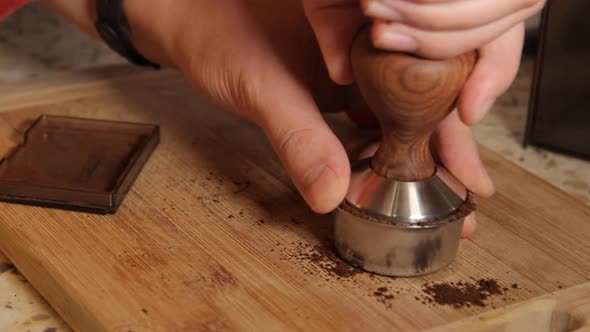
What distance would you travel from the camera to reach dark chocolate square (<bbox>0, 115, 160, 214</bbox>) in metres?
0.92

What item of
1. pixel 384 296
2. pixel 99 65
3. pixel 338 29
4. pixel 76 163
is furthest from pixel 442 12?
pixel 99 65

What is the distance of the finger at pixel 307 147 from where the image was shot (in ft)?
2.63

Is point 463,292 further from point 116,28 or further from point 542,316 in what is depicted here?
point 116,28

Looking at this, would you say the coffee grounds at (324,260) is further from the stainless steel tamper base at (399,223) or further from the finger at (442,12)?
the finger at (442,12)

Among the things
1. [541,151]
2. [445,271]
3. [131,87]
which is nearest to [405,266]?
[445,271]

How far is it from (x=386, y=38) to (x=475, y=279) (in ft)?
0.93

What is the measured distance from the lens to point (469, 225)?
888 millimetres

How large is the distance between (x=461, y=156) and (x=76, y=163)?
1.43 ft

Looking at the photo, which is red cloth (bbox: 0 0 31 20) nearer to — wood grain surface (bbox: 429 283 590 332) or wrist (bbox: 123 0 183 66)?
wrist (bbox: 123 0 183 66)

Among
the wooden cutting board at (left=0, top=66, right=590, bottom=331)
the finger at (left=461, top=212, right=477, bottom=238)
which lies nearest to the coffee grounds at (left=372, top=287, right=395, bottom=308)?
the wooden cutting board at (left=0, top=66, right=590, bottom=331)

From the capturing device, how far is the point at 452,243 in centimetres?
83

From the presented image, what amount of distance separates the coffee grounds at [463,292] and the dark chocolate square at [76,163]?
346mm

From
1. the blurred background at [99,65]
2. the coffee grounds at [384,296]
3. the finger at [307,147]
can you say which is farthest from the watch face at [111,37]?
the coffee grounds at [384,296]

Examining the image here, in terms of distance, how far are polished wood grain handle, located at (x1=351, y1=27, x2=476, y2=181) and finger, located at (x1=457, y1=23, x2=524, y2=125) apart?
0.03 feet
